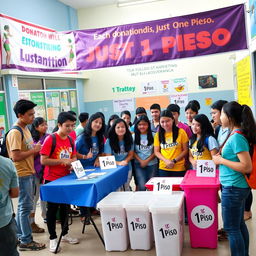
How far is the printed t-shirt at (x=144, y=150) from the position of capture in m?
3.42

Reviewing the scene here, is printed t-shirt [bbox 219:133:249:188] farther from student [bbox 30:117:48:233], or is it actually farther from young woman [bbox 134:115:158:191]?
student [bbox 30:117:48:233]

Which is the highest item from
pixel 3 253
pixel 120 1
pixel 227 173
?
pixel 120 1

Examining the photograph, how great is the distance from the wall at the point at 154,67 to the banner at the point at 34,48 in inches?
133

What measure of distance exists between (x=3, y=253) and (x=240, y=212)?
1.54m

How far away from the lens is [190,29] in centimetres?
415

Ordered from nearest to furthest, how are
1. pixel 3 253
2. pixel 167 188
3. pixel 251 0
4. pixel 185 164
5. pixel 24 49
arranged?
pixel 3 253
pixel 167 188
pixel 185 164
pixel 251 0
pixel 24 49

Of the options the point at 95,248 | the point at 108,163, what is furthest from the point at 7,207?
the point at 108,163

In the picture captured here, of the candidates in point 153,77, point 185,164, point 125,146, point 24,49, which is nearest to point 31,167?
point 125,146

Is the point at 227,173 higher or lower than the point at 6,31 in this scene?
lower

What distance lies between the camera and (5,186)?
5.65 ft

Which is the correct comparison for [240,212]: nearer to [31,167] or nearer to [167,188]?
[167,188]

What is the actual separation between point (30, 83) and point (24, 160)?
4.01 metres

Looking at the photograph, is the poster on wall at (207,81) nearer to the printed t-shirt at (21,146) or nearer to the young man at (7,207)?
the printed t-shirt at (21,146)

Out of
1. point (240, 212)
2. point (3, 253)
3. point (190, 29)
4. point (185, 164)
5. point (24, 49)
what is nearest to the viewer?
point (3, 253)
